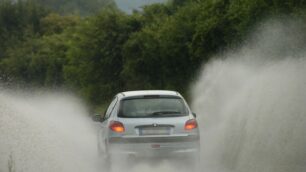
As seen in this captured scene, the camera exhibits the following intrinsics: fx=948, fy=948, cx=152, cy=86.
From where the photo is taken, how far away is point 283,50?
1448 inches

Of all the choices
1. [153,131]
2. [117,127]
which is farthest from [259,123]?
[117,127]

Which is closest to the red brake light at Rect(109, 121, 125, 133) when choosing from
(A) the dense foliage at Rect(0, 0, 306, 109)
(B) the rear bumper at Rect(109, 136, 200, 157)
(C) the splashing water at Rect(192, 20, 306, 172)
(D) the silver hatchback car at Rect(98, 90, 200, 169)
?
(D) the silver hatchback car at Rect(98, 90, 200, 169)

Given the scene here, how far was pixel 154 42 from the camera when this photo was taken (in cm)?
6425

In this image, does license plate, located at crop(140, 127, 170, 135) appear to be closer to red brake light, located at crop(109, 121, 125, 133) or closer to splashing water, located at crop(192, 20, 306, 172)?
red brake light, located at crop(109, 121, 125, 133)

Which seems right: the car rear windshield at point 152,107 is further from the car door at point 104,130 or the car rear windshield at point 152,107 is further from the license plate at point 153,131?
the car door at point 104,130

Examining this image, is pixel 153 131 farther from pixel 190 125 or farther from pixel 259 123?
pixel 259 123

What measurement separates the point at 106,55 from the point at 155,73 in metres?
8.29

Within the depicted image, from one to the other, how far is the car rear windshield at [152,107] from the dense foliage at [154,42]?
22.7m

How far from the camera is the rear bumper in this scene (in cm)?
1579

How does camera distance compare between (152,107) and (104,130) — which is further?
(104,130)

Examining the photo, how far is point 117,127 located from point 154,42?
48.4 metres

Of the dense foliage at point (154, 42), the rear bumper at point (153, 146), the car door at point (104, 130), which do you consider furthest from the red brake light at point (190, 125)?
the dense foliage at point (154, 42)

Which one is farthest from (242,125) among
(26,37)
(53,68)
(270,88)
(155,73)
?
(26,37)

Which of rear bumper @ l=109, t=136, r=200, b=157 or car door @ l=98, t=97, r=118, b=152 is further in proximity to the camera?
car door @ l=98, t=97, r=118, b=152
